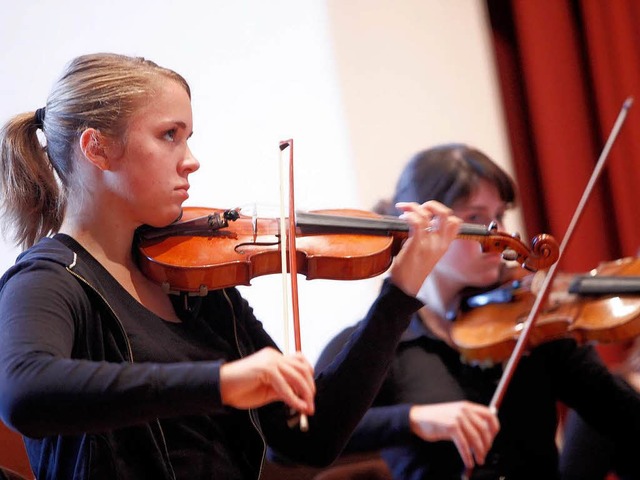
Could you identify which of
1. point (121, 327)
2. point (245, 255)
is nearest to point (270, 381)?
point (121, 327)

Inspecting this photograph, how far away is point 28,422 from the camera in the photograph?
2.51 feet

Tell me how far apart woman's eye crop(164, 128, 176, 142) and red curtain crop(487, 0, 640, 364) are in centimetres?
145

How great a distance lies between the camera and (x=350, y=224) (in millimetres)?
1247

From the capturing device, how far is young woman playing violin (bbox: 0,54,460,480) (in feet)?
2.54

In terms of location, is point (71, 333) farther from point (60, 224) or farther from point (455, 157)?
point (455, 157)

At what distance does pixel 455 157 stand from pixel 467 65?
0.84m

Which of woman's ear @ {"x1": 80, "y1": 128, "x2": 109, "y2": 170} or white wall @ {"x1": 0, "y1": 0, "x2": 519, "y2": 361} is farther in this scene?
white wall @ {"x1": 0, "y1": 0, "x2": 519, "y2": 361}

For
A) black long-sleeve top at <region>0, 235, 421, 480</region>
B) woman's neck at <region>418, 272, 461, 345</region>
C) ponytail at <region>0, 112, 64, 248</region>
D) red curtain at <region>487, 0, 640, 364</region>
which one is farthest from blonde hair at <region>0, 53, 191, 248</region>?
red curtain at <region>487, 0, 640, 364</region>

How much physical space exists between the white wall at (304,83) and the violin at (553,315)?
0.57 m

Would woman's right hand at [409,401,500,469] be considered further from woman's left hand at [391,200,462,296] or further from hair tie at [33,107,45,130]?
hair tie at [33,107,45,130]

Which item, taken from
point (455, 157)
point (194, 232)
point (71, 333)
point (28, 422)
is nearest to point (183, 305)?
point (194, 232)

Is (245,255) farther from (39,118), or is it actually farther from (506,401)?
(506,401)

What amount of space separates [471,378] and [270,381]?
31.4 inches

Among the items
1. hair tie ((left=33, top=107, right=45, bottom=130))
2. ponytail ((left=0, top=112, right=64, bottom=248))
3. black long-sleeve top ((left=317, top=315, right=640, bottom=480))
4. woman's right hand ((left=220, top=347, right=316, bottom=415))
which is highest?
hair tie ((left=33, top=107, right=45, bottom=130))
